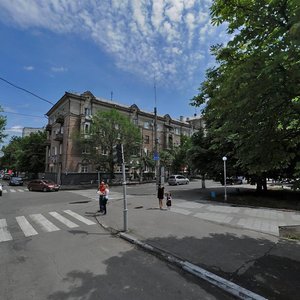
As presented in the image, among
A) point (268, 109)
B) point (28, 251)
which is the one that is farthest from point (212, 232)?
point (28, 251)

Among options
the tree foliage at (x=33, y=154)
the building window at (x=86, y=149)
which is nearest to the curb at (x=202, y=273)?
the building window at (x=86, y=149)

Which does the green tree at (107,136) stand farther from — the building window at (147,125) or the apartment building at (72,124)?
the building window at (147,125)

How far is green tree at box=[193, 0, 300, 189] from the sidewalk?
230cm

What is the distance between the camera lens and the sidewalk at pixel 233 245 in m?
5.15

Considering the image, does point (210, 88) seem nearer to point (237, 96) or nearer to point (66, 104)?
point (237, 96)

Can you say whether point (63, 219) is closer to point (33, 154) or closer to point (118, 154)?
point (118, 154)

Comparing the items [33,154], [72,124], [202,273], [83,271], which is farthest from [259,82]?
[33,154]

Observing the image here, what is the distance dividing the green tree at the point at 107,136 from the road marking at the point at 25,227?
23303 millimetres

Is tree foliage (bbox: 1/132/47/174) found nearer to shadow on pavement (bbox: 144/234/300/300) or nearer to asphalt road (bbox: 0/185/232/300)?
asphalt road (bbox: 0/185/232/300)

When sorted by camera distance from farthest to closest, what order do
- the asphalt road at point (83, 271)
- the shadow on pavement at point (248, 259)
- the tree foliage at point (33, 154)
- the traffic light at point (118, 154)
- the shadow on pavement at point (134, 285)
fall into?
the tree foliage at point (33, 154), the traffic light at point (118, 154), the shadow on pavement at point (248, 259), the asphalt road at point (83, 271), the shadow on pavement at point (134, 285)

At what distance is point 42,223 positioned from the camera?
35.3 feet

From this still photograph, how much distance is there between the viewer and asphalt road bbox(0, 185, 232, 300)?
461 cm

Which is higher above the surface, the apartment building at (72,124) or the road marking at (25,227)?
the apartment building at (72,124)

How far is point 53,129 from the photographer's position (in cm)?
4653
